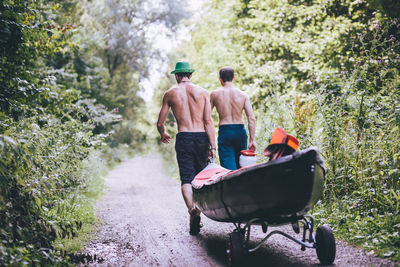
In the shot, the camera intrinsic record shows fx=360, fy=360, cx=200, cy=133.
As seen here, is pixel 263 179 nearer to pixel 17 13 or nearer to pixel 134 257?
pixel 134 257

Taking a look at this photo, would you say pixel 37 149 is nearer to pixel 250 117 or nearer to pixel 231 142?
pixel 231 142

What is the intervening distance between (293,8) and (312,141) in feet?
28.5

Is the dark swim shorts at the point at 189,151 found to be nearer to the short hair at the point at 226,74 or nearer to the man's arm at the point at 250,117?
the man's arm at the point at 250,117

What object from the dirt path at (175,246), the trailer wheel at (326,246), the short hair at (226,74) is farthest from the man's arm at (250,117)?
the trailer wheel at (326,246)

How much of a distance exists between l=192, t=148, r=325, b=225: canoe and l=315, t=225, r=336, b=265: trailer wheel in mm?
380

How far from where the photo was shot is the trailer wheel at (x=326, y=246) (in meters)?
3.36

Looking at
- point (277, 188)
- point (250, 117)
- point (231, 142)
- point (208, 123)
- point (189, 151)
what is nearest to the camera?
point (277, 188)

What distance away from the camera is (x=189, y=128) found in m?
5.13

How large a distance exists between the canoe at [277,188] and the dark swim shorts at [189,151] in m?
1.60

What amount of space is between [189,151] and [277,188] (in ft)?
7.48

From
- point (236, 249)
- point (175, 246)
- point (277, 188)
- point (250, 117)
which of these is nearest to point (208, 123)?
point (250, 117)

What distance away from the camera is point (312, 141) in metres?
5.91

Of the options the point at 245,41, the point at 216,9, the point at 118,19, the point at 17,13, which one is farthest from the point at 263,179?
the point at 118,19

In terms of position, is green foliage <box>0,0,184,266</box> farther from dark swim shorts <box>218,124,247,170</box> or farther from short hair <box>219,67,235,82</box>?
short hair <box>219,67,235,82</box>
